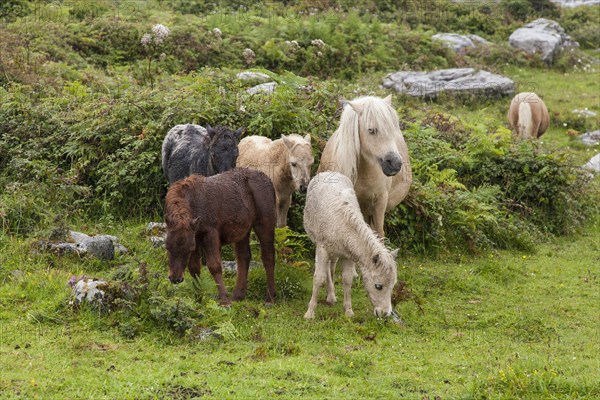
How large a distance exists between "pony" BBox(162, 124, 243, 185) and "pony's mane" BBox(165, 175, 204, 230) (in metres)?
1.35

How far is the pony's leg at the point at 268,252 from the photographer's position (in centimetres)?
991

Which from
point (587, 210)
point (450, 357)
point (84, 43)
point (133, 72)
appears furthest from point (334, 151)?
point (84, 43)

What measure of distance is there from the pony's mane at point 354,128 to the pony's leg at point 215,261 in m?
2.09

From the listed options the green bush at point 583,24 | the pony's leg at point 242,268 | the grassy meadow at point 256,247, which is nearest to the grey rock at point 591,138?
the grassy meadow at point 256,247

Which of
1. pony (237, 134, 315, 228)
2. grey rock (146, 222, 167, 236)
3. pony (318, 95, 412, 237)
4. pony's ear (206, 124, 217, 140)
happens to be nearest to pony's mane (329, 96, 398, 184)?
pony (318, 95, 412, 237)

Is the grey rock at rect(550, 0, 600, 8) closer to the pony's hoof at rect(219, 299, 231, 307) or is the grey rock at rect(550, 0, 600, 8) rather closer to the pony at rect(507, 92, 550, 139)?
the pony at rect(507, 92, 550, 139)

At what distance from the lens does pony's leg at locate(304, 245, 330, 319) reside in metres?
9.46

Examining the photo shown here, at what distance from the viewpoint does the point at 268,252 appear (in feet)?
32.9

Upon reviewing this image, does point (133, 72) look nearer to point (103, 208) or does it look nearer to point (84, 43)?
point (84, 43)

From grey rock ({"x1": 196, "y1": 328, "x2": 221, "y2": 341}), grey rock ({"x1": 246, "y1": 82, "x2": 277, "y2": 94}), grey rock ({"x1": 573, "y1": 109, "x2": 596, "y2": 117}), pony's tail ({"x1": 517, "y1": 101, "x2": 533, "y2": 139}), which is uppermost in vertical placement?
grey rock ({"x1": 246, "y1": 82, "x2": 277, "y2": 94})

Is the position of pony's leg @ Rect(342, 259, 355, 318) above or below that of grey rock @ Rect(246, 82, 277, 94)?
below

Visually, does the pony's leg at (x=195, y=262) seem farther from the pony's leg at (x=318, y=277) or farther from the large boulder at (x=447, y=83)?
the large boulder at (x=447, y=83)

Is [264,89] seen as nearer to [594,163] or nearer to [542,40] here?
[594,163]

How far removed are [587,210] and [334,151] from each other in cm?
728
